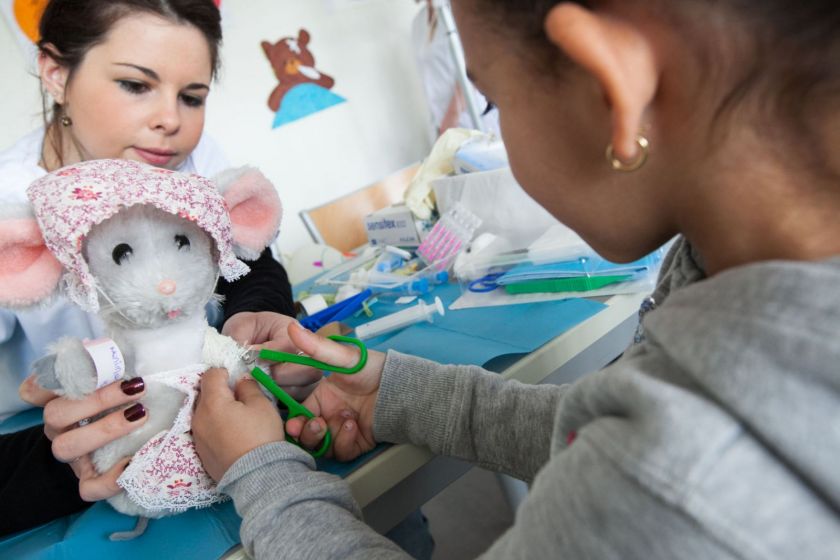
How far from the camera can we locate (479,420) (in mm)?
451

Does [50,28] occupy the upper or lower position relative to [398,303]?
upper

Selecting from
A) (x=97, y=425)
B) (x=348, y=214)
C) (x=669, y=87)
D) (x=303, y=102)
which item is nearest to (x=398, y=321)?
(x=97, y=425)

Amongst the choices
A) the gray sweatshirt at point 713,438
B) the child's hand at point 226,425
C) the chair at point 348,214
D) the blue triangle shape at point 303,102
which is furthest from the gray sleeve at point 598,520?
the blue triangle shape at point 303,102

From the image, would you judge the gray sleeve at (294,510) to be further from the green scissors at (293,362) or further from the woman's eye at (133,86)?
the woman's eye at (133,86)

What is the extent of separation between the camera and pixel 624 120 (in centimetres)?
24

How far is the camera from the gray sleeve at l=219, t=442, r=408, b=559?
32 centimetres

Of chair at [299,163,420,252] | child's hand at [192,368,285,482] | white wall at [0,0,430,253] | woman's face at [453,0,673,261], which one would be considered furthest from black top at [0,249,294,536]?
white wall at [0,0,430,253]

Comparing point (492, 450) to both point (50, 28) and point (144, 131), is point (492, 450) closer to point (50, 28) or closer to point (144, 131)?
point (144, 131)

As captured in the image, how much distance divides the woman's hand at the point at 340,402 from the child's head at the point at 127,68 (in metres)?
0.37

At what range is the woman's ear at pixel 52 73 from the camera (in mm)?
627

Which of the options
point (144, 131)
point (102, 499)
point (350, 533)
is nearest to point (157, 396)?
point (102, 499)

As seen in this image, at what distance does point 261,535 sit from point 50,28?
2.21 feet

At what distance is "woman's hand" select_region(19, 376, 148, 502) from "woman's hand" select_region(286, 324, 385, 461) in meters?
0.13

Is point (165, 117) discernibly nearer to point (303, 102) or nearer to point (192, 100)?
point (192, 100)
